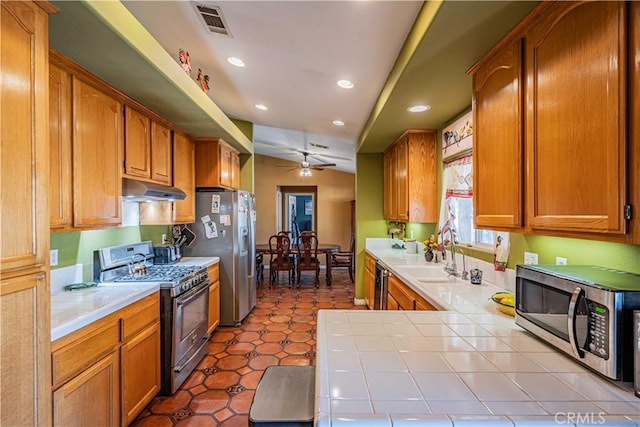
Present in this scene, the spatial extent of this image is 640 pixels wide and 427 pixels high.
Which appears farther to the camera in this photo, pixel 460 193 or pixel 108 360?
pixel 460 193

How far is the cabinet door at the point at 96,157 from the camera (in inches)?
69.8

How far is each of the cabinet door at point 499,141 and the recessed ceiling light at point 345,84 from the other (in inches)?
43.3

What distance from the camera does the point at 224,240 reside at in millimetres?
3598

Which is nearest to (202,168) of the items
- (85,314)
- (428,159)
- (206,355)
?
(206,355)

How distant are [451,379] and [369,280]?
3.41 meters

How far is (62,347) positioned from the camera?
4.51ft

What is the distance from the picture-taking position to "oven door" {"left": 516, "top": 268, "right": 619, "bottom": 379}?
0.87 meters

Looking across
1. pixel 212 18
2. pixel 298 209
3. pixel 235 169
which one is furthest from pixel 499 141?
pixel 298 209

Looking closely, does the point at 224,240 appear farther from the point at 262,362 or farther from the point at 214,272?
the point at 262,362

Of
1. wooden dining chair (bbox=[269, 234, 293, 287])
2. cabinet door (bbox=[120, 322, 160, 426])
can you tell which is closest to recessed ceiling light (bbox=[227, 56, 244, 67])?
cabinet door (bbox=[120, 322, 160, 426])

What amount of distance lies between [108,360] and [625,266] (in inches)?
99.5

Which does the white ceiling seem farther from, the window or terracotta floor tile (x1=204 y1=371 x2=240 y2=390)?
terracotta floor tile (x1=204 y1=371 x2=240 y2=390)

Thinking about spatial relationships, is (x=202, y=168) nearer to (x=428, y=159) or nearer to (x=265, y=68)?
(x=265, y=68)

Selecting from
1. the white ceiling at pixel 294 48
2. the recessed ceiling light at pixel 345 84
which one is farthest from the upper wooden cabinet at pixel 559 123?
the recessed ceiling light at pixel 345 84
